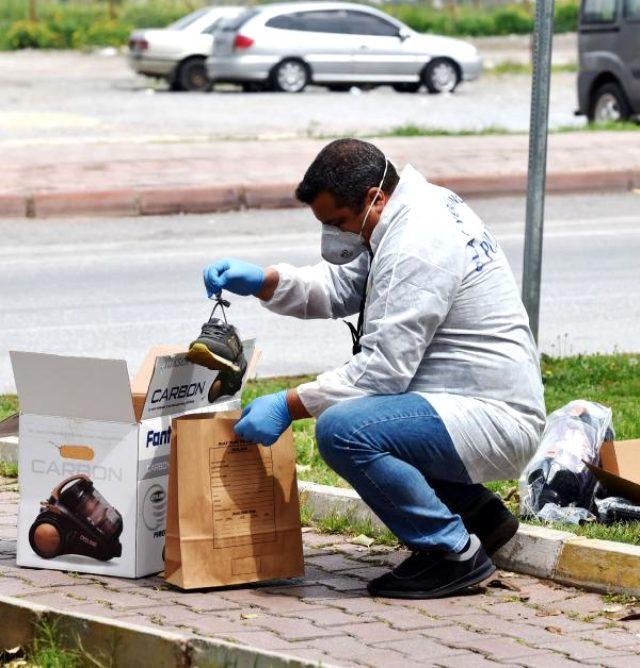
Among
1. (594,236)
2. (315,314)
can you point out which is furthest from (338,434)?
(594,236)

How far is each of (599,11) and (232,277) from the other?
15.4m

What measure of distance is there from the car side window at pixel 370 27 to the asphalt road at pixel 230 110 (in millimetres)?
1000

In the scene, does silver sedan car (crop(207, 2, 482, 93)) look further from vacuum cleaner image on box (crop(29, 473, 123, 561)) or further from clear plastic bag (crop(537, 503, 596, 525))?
vacuum cleaner image on box (crop(29, 473, 123, 561))

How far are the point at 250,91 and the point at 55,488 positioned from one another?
74.9 feet

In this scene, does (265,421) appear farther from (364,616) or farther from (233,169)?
(233,169)

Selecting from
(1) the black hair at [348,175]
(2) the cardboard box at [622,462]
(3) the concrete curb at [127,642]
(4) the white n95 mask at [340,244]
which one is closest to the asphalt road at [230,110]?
(2) the cardboard box at [622,462]

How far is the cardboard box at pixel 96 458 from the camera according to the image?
4.66 m

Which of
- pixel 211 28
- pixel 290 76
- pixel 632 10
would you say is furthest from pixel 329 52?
pixel 632 10

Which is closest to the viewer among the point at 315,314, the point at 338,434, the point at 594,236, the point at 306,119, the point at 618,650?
the point at 618,650

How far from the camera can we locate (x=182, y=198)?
46.7 ft

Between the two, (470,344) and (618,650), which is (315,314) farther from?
(618,650)

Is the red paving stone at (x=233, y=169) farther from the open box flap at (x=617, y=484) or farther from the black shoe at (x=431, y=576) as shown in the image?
the black shoe at (x=431, y=576)

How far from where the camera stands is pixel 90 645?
4.06 metres

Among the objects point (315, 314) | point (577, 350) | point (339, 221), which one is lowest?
point (577, 350)
